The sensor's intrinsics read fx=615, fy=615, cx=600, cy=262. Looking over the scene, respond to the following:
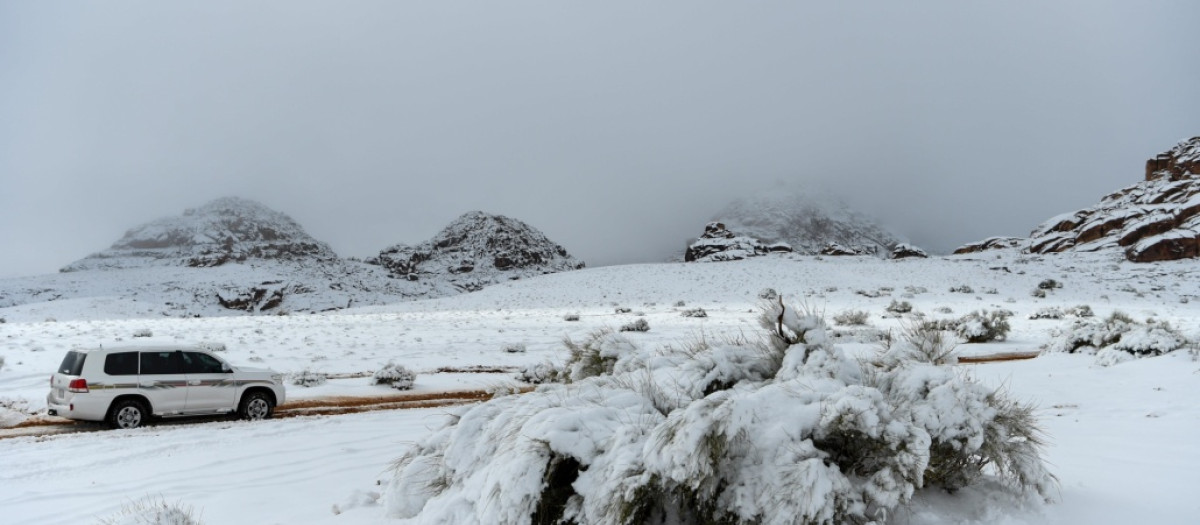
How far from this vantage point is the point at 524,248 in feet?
594

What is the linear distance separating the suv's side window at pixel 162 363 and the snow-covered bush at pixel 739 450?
374 inches

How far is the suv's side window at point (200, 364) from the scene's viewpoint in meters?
12.5

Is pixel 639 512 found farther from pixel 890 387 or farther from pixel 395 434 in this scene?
pixel 395 434

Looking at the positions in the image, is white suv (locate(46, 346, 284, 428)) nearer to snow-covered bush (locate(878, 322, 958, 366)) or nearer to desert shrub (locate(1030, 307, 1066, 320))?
snow-covered bush (locate(878, 322, 958, 366))

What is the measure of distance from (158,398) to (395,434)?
5.30 metres

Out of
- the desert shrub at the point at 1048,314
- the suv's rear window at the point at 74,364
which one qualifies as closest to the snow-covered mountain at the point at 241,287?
the suv's rear window at the point at 74,364

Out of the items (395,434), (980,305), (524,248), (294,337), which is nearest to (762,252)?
(980,305)

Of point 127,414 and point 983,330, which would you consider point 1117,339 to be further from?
point 127,414

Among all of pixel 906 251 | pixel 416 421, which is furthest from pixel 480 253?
pixel 416 421

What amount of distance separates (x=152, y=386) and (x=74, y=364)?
1.37 m

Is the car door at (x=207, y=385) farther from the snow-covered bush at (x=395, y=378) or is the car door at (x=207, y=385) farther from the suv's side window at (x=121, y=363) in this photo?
the snow-covered bush at (x=395, y=378)

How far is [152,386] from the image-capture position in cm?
1202

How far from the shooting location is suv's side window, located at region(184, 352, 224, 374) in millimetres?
12477

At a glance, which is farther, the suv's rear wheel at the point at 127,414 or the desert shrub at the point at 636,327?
the desert shrub at the point at 636,327
